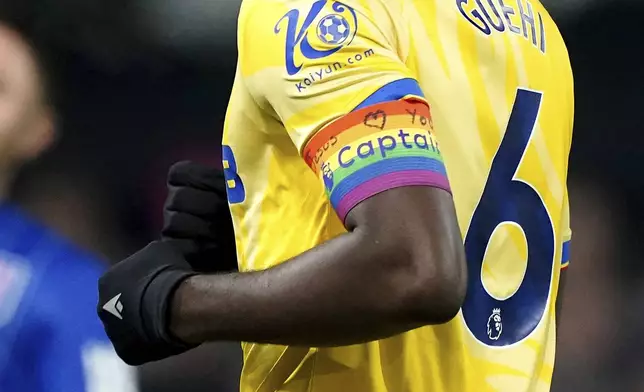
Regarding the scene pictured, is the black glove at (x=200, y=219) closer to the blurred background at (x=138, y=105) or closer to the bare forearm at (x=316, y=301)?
the bare forearm at (x=316, y=301)

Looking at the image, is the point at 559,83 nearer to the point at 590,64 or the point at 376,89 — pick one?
the point at 376,89

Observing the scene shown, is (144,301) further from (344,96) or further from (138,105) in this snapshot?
(138,105)

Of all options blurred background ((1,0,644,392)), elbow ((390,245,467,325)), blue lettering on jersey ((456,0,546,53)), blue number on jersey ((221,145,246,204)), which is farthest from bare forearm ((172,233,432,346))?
blurred background ((1,0,644,392))

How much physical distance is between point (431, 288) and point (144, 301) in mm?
230

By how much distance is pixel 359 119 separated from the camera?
1.75ft

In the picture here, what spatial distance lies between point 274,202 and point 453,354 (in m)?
0.19

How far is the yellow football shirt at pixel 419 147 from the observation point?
0.54 meters

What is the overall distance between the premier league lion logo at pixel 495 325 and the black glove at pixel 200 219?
0.25 metres

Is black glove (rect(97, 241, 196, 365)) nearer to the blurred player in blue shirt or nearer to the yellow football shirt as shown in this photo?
the yellow football shirt

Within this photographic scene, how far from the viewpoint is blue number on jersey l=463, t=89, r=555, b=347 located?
0.66 meters

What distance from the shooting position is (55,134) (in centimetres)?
121

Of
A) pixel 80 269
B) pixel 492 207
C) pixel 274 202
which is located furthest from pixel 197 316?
pixel 80 269

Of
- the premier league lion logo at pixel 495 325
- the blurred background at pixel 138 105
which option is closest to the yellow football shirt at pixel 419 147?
the premier league lion logo at pixel 495 325

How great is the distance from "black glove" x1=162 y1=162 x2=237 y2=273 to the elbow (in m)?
0.26
